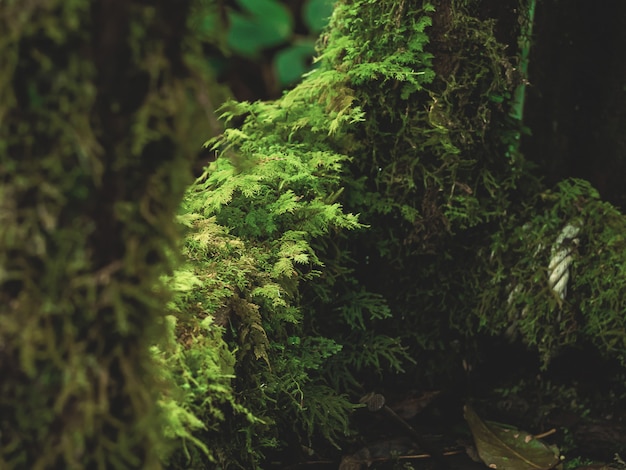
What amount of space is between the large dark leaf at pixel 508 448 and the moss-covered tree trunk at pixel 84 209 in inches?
73.7

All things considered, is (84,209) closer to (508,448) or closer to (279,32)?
(508,448)

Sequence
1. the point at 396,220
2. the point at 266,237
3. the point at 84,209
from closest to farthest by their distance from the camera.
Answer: the point at 84,209 → the point at 266,237 → the point at 396,220

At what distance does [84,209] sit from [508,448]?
2.22 meters

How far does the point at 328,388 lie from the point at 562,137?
194 cm

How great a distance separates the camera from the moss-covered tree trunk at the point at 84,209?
112 centimetres

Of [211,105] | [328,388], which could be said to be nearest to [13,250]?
[211,105]

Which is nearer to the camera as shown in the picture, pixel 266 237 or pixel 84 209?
pixel 84 209

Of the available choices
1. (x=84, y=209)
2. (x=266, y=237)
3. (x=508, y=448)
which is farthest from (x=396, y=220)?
(x=84, y=209)

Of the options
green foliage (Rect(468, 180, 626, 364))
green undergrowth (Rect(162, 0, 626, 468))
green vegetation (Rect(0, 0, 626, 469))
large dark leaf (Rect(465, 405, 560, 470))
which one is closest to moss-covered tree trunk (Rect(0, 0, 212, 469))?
green vegetation (Rect(0, 0, 626, 469))

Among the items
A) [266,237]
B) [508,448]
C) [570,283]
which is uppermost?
[266,237]

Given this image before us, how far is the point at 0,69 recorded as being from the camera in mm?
1104

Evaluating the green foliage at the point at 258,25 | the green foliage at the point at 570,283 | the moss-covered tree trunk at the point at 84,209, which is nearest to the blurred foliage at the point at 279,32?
the green foliage at the point at 258,25

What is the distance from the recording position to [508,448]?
9.18 feet

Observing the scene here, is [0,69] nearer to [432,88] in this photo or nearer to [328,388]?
[328,388]
